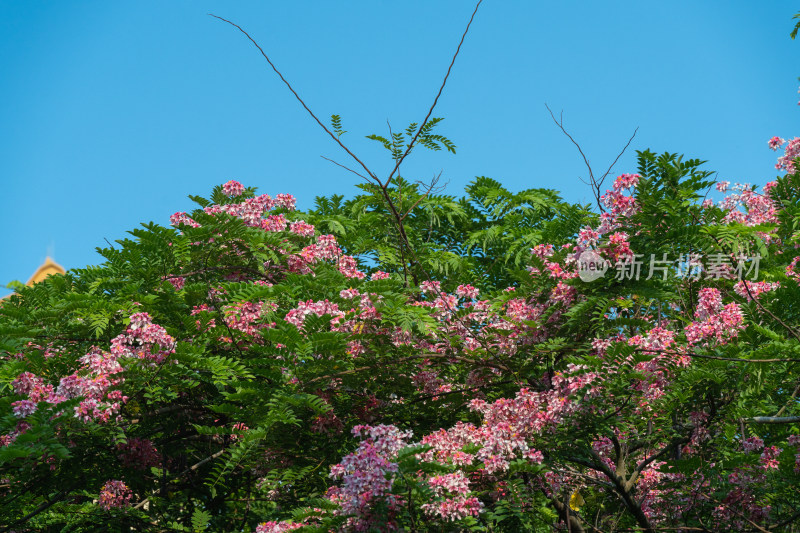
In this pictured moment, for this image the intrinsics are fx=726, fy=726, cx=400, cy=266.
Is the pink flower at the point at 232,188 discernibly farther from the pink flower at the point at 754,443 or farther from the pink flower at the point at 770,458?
the pink flower at the point at 770,458

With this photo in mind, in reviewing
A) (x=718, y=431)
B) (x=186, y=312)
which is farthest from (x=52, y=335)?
(x=718, y=431)

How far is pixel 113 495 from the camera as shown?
5977 millimetres

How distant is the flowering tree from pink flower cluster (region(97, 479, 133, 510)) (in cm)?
2

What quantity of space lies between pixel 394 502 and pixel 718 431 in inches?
132

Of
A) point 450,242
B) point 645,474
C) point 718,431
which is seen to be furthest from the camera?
point 450,242

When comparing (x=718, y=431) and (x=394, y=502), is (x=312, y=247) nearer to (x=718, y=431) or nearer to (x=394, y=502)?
(x=394, y=502)

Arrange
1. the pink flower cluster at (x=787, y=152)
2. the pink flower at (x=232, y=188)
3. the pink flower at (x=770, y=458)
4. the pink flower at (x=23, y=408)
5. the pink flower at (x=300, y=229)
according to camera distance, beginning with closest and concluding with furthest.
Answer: the pink flower at (x=23, y=408)
the pink flower at (x=770, y=458)
the pink flower at (x=300, y=229)
the pink flower at (x=232, y=188)
the pink flower cluster at (x=787, y=152)

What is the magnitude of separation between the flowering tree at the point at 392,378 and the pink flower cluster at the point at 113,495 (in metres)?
0.02

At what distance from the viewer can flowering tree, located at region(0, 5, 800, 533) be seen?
504 centimetres

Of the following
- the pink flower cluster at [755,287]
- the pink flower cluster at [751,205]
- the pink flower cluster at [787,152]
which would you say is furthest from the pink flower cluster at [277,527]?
the pink flower cluster at [787,152]

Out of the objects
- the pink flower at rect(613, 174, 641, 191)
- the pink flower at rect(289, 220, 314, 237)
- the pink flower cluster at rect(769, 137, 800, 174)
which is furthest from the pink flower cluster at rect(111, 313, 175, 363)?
the pink flower cluster at rect(769, 137, 800, 174)

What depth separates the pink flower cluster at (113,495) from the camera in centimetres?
594

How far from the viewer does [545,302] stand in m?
6.18

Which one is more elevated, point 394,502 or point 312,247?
point 312,247
